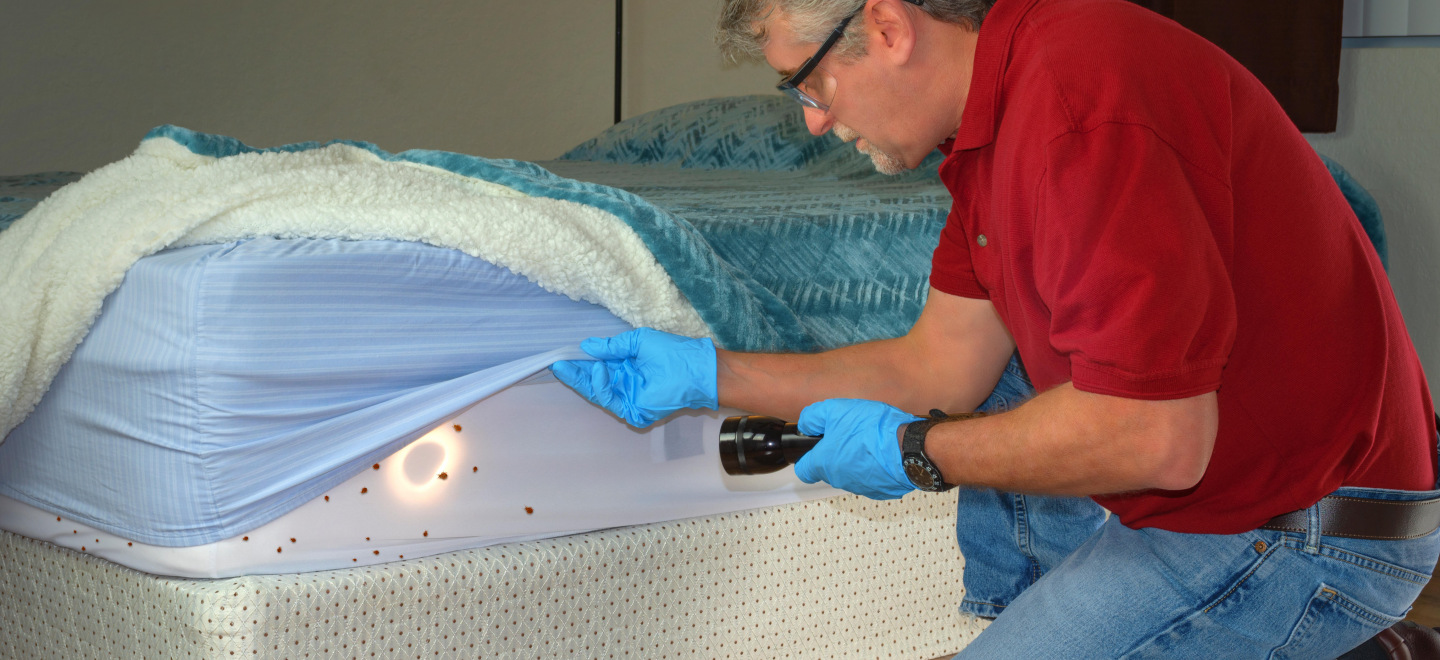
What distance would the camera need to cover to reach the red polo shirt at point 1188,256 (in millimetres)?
722

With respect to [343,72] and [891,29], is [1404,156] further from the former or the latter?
[343,72]

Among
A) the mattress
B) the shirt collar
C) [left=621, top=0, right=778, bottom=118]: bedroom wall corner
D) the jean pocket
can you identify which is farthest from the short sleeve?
[left=621, top=0, right=778, bottom=118]: bedroom wall corner

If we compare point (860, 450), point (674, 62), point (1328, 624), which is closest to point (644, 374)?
point (860, 450)

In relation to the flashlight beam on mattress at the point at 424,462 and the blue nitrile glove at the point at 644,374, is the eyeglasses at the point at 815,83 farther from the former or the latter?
the flashlight beam on mattress at the point at 424,462

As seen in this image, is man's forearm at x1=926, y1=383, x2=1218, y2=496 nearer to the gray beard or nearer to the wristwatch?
the wristwatch

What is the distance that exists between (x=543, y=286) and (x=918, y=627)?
670 millimetres

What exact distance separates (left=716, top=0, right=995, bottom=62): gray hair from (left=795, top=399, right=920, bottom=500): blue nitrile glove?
30 centimetres

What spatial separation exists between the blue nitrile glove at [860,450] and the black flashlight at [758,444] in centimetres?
5

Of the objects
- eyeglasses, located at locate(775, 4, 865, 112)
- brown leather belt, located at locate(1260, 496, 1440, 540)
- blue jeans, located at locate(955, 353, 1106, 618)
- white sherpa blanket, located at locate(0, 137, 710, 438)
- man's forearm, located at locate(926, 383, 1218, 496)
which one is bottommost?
blue jeans, located at locate(955, 353, 1106, 618)

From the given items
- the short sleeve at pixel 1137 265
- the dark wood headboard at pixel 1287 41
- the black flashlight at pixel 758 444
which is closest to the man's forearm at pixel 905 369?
the black flashlight at pixel 758 444

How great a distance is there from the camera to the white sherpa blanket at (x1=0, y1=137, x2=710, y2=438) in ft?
2.97

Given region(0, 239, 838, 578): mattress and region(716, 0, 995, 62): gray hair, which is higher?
region(716, 0, 995, 62): gray hair

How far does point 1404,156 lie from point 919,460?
58.0 inches

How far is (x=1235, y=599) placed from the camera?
2.82 feet
